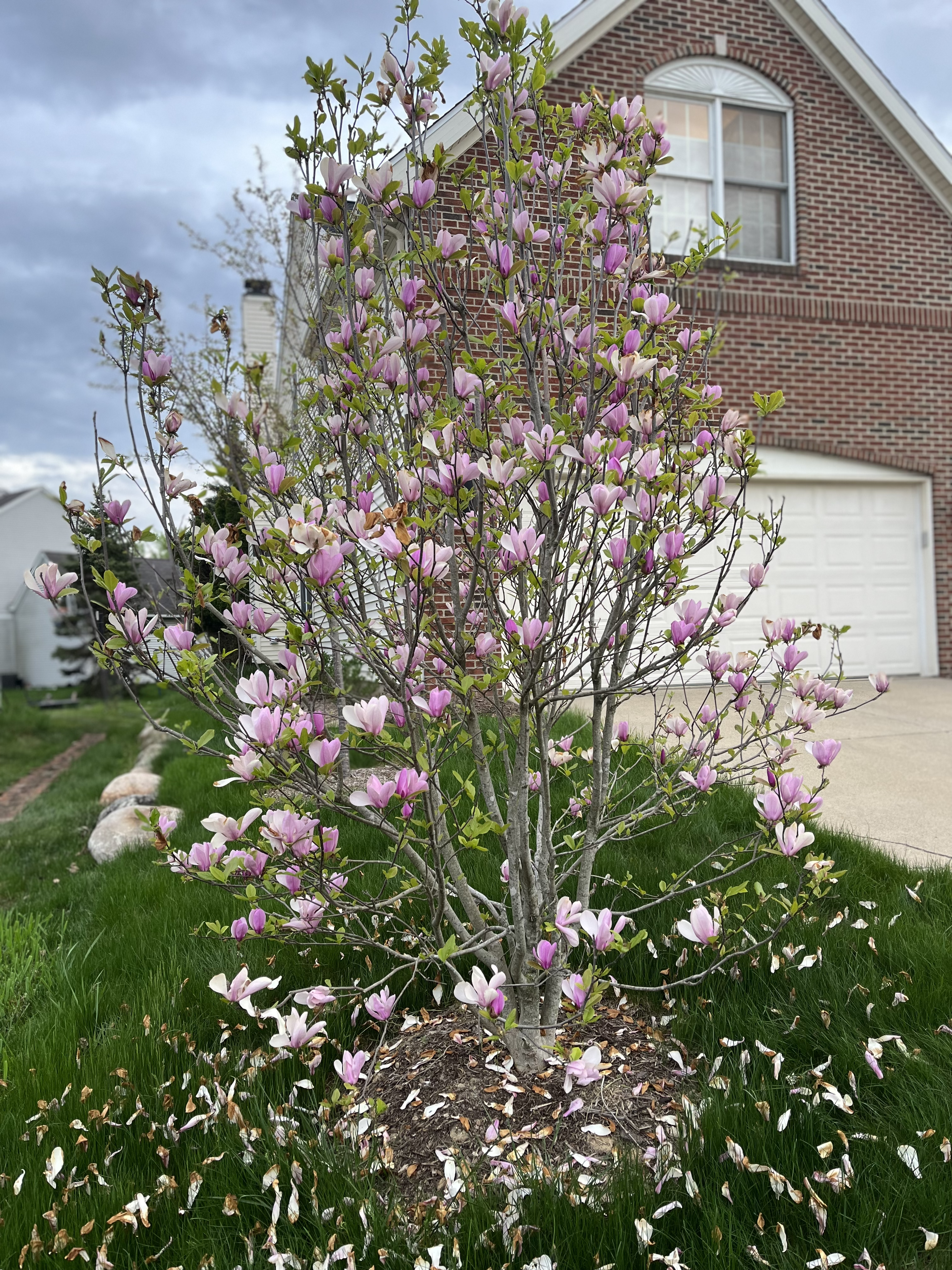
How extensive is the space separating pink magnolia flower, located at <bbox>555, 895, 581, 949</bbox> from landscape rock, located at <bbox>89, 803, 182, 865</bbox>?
11.6 feet

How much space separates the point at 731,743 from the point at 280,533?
5.16m

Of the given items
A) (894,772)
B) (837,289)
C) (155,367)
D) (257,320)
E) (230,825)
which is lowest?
(894,772)

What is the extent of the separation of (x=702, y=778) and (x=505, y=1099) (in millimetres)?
996

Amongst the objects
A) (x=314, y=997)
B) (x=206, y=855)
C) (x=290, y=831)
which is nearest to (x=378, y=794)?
(x=290, y=831)

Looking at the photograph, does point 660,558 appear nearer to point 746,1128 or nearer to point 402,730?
point 402,730

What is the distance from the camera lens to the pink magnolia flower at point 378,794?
1.68m

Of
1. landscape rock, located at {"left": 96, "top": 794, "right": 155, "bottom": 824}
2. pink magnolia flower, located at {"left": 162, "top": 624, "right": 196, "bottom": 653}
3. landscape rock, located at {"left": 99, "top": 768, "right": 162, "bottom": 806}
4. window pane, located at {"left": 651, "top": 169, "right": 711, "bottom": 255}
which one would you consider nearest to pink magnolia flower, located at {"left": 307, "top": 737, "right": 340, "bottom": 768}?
pink magnolia flower, located at {"left": 162, "top": 624, "right": 196, "bottom": 653}

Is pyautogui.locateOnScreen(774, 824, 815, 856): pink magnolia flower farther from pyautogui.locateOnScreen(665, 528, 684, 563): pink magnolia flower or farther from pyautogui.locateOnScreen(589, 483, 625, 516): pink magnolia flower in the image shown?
pyautogui.locateOnScreen(589, 483, 625, 516): pink magnolia flower

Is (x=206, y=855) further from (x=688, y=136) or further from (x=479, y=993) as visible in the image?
(x=688, y=136)

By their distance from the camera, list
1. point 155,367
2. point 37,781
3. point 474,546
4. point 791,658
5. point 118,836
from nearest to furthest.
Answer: point 474,546
point 155,367
point 791,658
point 118,836
point 37,781

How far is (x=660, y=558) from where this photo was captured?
6.52 feet

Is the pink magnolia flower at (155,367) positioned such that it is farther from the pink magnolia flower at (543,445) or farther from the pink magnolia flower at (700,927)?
the pink magnolia flower at (700,927)

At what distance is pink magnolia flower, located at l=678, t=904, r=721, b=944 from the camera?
1959 mm

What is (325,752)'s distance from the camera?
1.71 metres
